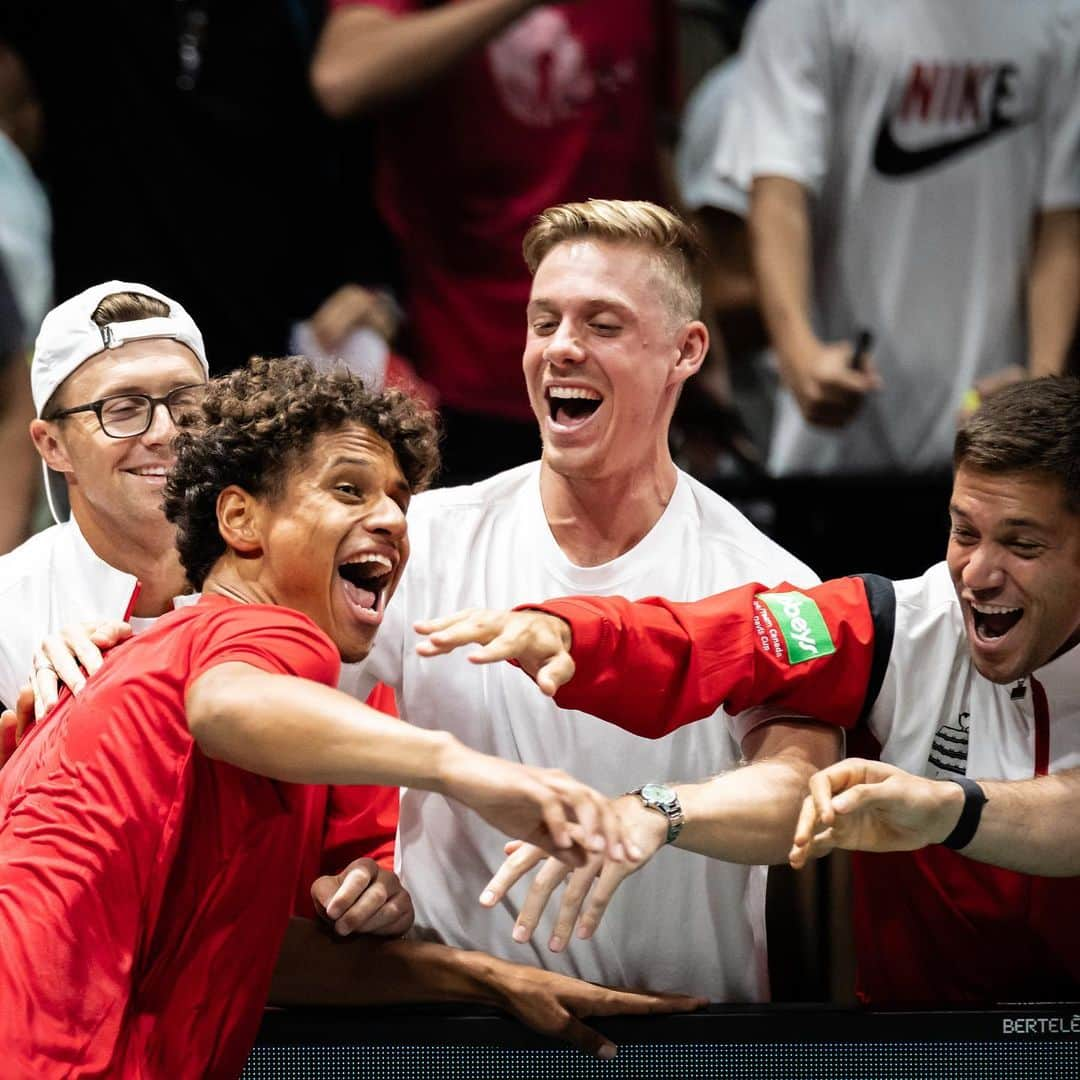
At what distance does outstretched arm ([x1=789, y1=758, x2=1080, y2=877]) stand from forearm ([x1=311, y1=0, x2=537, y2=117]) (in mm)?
2392

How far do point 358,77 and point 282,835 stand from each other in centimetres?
249

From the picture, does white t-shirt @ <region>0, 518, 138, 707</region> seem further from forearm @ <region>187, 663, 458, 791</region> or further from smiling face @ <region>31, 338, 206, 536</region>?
forearm @ <region>187, 663, 458, 791</region>

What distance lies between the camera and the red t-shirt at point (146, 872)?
6.59 feet

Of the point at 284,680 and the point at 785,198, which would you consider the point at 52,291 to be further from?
the point at 284,680

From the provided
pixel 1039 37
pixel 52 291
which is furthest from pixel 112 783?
pixel 1039 37

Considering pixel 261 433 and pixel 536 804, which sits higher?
pixel 261 433

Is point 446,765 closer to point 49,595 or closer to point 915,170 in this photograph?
point 49,595

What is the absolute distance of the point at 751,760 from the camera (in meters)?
2.54

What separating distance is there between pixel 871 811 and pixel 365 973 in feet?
2.48

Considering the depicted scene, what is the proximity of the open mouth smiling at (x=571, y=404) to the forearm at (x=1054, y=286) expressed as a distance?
1.51 metres

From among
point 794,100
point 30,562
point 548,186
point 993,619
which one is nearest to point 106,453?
point 30,562

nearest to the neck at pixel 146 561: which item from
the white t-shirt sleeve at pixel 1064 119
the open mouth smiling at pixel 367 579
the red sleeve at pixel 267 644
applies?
the open mouth smiling at pixel 367 579

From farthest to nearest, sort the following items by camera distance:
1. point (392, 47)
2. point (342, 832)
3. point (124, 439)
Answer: point (392, 47) → point (124, 439) → point (342, 832)

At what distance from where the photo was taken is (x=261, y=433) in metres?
2.33
